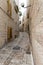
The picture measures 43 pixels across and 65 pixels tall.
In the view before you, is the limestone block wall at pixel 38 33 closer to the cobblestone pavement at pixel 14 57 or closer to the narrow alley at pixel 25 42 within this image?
the narrow alley at pixel 25 42

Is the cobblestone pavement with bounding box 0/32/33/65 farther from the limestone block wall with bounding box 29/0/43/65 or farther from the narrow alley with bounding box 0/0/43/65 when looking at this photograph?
the limestone block wall with bounding box 29/0/43/65

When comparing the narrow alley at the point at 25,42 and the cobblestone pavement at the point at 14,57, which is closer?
the narrow alley at the point at 25,42

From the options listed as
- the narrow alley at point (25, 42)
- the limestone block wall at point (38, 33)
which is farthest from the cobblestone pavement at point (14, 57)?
the limestone block wall at point (38, 33)

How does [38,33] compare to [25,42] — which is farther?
[25,42]

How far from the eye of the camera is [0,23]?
474 centimetres

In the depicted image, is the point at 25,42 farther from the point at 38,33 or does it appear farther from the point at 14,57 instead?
the point at 38,33

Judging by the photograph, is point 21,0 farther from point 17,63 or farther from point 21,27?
point 17,63

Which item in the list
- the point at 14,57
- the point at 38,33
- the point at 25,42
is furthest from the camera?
the point at 25,42

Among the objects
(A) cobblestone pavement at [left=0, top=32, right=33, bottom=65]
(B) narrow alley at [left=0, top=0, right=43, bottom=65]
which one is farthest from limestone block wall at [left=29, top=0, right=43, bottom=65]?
(A) cobblestone pavement at [left=0, top=32, right=33, bottom=65]

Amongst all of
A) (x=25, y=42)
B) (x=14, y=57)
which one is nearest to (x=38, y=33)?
(x=14, y=57)

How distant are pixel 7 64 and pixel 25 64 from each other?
0.41 meters

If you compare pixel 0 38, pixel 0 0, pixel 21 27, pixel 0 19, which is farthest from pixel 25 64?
pixel 21 27

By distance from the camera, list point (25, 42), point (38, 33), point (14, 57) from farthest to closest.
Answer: point (25, 42) → point (14, 57) → point (38, 33)

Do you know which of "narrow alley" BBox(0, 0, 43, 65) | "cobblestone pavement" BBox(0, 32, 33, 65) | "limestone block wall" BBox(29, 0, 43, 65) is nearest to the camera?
"limestone block wall" BBox(29, 0, 43, 65)
